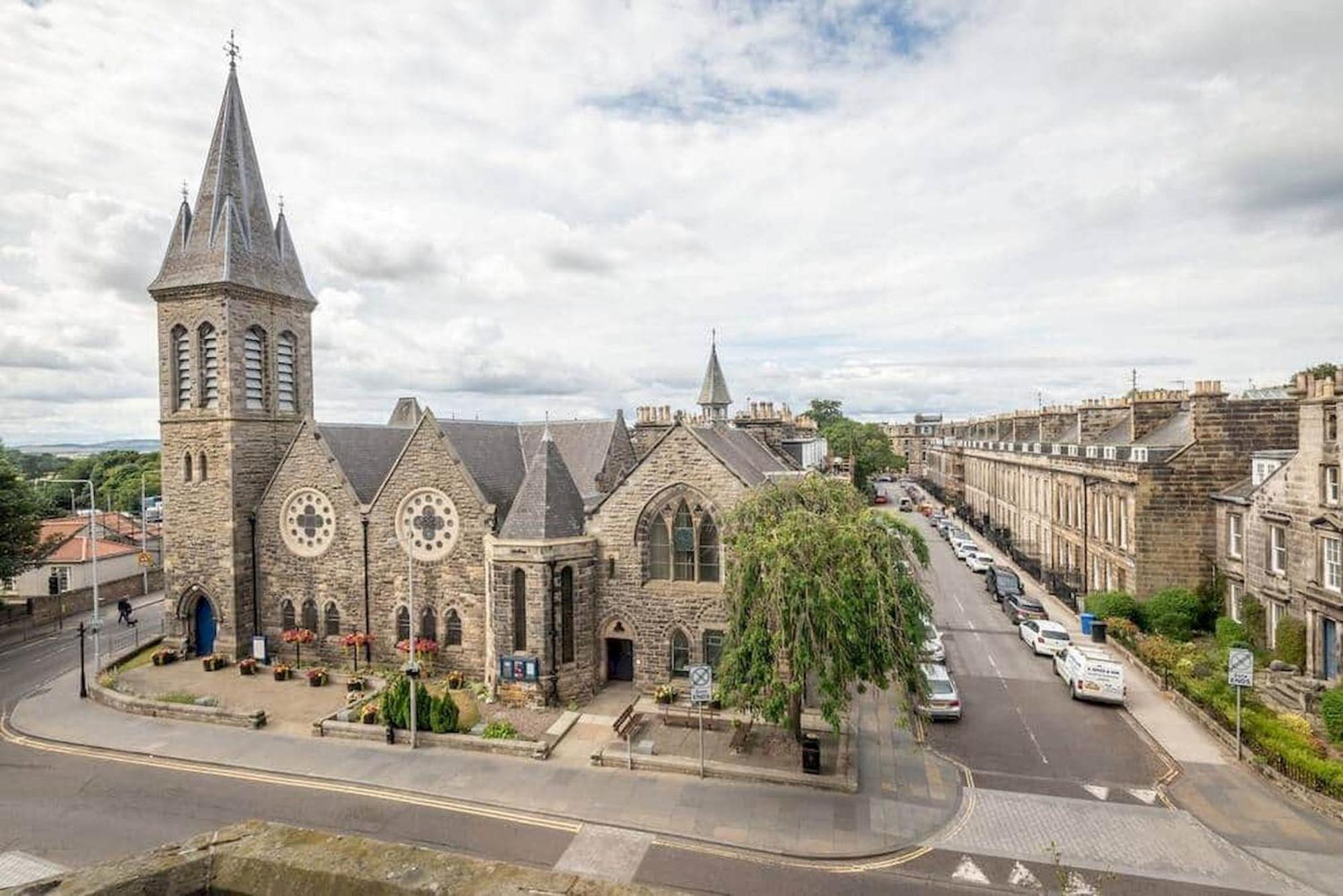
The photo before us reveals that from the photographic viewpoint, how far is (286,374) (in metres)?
31.0

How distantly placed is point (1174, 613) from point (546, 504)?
1051 inches

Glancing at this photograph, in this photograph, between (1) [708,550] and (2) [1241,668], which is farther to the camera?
(1) [708,550]

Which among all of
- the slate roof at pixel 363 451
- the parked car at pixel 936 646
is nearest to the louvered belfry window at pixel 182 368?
the slate roof at pixel 363 451

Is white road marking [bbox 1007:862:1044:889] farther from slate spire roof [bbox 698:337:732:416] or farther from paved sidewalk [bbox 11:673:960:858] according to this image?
slate spire roof [bbox 698:337:732:416]

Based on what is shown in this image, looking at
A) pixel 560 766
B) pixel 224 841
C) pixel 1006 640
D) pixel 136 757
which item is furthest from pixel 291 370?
pixel 1006 640

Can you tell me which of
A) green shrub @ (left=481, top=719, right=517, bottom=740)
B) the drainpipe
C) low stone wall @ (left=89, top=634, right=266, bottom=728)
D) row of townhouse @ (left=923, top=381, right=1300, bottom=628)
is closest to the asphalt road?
row of townhouse @ (left=923, top=381, right=1300, bottom=628)

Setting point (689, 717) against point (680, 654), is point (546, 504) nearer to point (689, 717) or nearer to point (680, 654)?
point (680, 654)

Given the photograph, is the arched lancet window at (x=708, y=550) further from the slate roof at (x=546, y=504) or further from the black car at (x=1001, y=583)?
the black car at (x=1001, y=583)

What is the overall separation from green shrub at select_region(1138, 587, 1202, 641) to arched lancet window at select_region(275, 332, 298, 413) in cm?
3874

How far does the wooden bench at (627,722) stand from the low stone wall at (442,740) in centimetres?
211

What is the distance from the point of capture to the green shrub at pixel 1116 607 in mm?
31141

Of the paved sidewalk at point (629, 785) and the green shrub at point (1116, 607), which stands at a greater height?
the green shrub at point (1116, 607)

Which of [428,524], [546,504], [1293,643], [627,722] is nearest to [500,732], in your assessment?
[627,722]

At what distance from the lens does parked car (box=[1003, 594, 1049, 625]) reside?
33906 mm
